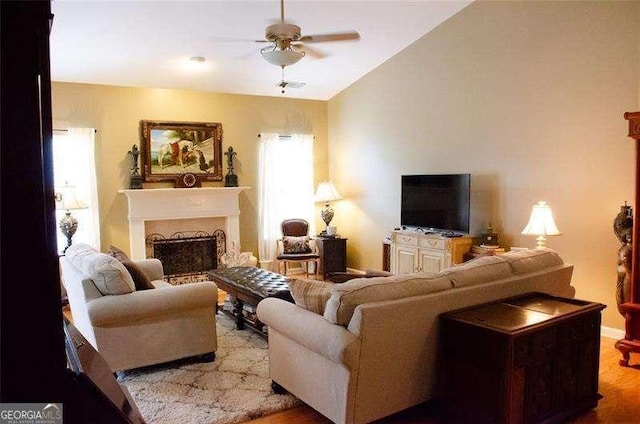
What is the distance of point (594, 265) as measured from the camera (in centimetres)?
446

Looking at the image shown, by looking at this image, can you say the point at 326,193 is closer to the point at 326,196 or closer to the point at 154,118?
the point at 326,196

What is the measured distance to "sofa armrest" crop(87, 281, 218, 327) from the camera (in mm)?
3338

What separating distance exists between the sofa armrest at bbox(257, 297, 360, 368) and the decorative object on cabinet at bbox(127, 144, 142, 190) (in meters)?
3.96

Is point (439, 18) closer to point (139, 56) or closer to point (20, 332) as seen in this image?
point (139, 56)

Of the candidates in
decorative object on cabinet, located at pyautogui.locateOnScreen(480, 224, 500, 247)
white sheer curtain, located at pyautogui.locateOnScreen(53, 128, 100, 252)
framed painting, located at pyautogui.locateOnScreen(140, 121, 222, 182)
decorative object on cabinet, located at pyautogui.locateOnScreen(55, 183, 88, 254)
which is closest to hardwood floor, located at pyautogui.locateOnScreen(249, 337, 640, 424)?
decorative object on cabinet, located at pyautogui.locateOnScreen(480, 224, 500, 247)

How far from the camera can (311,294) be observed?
283 cm

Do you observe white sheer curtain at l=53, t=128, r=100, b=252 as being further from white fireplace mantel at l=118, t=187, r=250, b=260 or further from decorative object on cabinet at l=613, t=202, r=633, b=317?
decorative object on cabinet at l=613, t=202, r=633, b=317

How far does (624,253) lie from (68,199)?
18.3 ft

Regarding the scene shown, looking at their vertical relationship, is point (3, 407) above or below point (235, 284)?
above

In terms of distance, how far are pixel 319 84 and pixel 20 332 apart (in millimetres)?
6486

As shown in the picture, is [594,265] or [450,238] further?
[450,238]

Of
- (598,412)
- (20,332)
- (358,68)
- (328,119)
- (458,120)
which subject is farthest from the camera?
(328,119)

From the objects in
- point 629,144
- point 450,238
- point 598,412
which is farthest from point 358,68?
point 598,412

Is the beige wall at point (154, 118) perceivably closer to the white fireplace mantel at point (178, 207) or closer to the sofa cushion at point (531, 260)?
the white fireplace mantel at point (178, 207)
